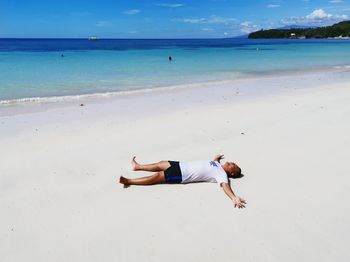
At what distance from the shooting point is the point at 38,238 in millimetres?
3953

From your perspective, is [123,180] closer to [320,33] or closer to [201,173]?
[201,173]

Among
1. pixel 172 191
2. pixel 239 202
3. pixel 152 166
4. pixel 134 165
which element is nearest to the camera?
pixel 239 202

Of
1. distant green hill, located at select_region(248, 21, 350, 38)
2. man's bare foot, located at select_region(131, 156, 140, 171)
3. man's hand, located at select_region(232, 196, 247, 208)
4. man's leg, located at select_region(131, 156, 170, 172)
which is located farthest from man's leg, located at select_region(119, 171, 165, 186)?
distant green hill, located at select_region(248, 21, 350, 38)

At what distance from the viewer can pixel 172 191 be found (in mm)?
5113

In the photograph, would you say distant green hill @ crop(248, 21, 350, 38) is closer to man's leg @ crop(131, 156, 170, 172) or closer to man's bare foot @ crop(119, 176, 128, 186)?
man's leg @ crop(131, 156, 170, 172)

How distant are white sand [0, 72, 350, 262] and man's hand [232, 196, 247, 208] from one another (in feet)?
0.32

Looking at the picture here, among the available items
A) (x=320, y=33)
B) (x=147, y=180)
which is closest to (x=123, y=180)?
(x=147, y=180)

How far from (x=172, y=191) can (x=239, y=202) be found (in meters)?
1.03

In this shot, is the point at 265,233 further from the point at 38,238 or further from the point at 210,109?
the point at 210,109

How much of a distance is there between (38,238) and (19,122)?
5613mm

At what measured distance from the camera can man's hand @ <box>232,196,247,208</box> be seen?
464 centimetres

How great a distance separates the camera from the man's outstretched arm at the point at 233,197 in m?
4.66

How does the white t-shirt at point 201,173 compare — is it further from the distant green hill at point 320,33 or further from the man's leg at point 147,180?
the distant green hill at point 320,33

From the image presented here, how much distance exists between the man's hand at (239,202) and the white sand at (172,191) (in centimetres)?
10
